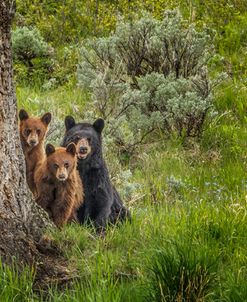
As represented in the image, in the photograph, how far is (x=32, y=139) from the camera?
7.60 metres

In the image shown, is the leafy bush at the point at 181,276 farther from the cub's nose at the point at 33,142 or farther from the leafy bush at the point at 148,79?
the leafy bush at the point at 148,79

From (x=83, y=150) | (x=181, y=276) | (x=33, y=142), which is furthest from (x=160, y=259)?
(x=33, y=142)

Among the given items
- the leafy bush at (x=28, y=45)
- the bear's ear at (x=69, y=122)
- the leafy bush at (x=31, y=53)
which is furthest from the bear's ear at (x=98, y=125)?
the leafy bush at (x=28, y=45)

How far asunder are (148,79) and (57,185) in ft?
17.9

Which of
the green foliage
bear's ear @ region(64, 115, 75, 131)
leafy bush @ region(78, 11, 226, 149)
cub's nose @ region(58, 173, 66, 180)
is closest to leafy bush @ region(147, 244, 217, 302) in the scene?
the green foliage

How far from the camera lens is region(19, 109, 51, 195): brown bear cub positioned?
754cm

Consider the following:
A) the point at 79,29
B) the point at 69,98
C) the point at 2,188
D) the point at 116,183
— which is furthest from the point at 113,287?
the point at 79,29

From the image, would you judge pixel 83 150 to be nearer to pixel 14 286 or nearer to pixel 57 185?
pixel 57 185

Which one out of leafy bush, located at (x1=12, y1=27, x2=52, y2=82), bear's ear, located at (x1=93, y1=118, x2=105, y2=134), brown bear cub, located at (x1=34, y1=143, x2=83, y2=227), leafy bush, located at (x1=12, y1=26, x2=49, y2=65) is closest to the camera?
brown bear cub, located at (x1=34, y1=143, x2=83, y2=227)

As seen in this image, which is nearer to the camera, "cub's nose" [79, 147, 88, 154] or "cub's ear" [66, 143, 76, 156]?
"cub's ear" [66, 143, 76, 156]

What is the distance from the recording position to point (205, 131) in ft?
38.8

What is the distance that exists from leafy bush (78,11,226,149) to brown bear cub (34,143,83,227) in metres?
3.97

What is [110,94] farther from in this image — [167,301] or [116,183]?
[167,301]

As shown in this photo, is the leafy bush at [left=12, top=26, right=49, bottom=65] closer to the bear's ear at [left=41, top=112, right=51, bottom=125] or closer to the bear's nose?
the bear's ear at [left=41, top=112, right=51, bottom=125]
